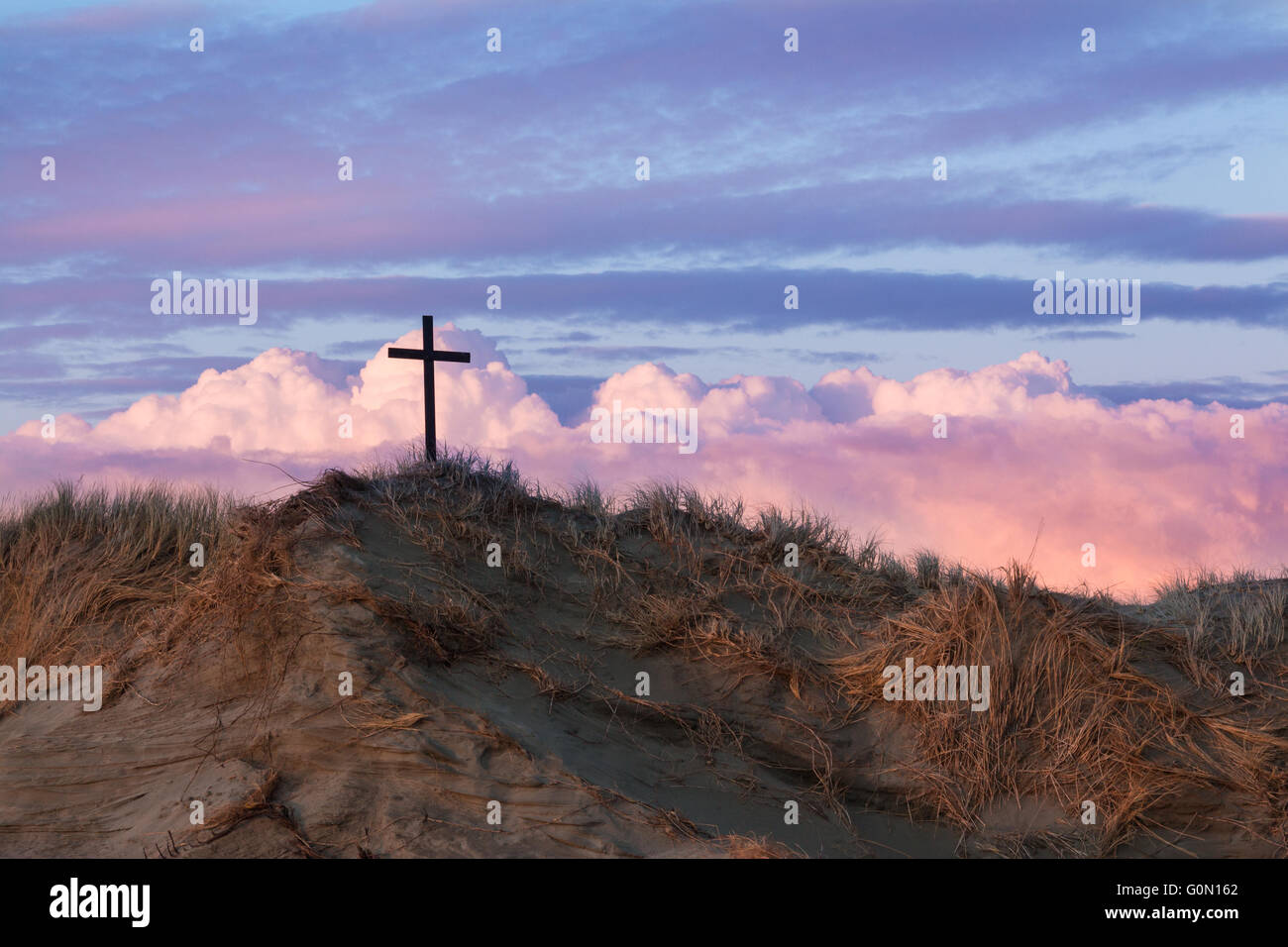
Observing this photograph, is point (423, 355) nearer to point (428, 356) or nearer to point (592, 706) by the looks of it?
point (428, 356)

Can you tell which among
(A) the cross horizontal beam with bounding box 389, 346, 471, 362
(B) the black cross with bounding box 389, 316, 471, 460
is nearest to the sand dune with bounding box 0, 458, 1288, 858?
(B) the black cross with bounding box 389, 316, 471, 460

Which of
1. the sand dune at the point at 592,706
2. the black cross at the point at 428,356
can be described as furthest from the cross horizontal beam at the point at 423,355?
the sand dune at the point at 592,706

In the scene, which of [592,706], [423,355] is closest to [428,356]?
[423,355]

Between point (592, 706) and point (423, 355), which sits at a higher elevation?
point (423, 355)

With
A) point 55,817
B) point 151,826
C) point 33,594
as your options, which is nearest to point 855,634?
point 151,826

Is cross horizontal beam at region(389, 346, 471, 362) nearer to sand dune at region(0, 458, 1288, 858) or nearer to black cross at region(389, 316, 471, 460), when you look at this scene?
black cross at region(389, 316, 471, 460)

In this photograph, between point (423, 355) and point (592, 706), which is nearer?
point (592, 706)

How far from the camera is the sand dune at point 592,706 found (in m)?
8.67

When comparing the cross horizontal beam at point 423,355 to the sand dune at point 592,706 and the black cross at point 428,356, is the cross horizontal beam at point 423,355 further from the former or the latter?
the sand dune at point 592,706

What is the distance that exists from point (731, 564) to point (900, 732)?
286cm

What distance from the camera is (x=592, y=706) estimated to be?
1016 centimetres

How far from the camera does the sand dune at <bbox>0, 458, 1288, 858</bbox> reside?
28.5ft
